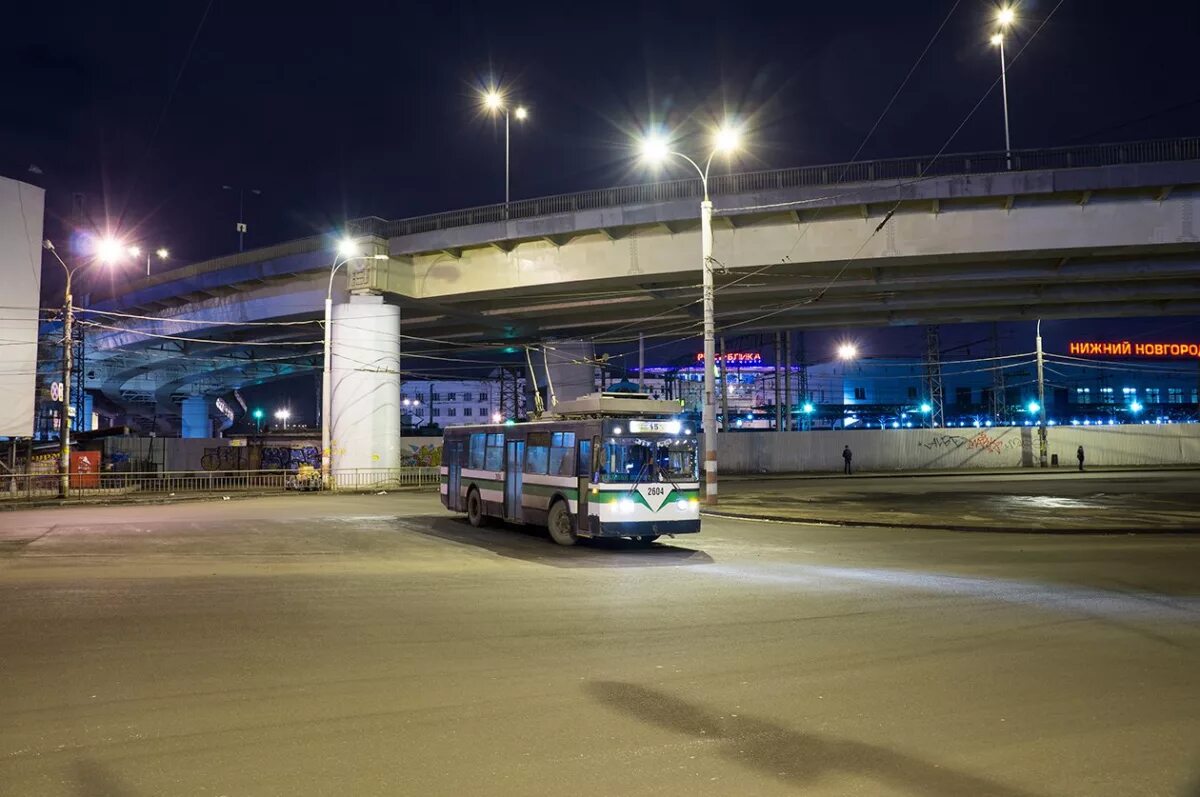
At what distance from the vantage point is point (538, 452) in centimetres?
1733

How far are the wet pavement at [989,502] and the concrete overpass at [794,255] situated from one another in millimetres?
7857

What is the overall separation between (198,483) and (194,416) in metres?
48.7

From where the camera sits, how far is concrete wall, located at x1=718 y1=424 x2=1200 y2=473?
49.8m

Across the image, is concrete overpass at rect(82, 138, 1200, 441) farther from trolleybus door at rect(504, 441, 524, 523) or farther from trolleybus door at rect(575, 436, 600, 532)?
trolleybus door at rect(575, 436, 600, 532)

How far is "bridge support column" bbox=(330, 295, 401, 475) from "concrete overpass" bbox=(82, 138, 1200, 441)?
1.22m

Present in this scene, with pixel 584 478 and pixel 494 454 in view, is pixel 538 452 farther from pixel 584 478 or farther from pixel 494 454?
pixel 494 454

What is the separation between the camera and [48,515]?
25.2 metres

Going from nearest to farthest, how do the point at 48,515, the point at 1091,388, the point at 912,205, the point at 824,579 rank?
the point at 824,579 < the point at 48,515 < the point at 912,205 < the point at 1091,388

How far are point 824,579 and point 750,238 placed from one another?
18802 millimetres

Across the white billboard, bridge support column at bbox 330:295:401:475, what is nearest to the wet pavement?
bridge support column at bbox 330:295:401:475

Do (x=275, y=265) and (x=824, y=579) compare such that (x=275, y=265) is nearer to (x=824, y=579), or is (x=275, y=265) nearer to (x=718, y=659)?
(x=824, y=579)

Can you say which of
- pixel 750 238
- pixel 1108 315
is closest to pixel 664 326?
pixel 750 238

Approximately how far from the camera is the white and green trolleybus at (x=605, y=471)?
15.3m

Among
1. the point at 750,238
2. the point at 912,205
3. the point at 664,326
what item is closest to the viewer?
the point at 912,205
